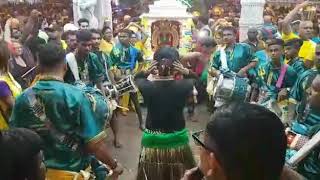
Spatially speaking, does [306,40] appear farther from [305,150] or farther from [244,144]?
[244,144]

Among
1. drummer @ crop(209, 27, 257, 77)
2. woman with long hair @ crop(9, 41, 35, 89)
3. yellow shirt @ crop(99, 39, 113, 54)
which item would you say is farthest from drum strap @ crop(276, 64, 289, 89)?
yellow shirt @ crop(99, 39, 113, 54)

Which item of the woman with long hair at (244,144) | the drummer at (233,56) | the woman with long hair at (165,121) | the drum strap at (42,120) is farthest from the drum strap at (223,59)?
the woman with long hair at (244,144)

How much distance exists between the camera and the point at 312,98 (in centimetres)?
332

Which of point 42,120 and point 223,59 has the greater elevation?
point 42,120

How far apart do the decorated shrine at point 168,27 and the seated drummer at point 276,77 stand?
13.6 feet

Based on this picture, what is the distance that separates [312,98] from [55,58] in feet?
6.00

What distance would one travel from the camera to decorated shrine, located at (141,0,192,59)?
9.59 metres

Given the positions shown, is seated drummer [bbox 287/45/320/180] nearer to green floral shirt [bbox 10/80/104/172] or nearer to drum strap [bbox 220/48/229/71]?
green floral shirt [bbox 10/80/104/172]

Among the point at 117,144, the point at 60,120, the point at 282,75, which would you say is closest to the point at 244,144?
the point at 60,120

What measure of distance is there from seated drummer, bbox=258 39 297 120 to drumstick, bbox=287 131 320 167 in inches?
83.4

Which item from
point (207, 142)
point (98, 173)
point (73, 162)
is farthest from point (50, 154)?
point (207, 142)

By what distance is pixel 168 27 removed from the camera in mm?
9641

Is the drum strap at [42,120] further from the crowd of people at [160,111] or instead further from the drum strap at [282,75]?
the drum strap at [282,75]

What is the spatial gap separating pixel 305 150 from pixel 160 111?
1650mm
